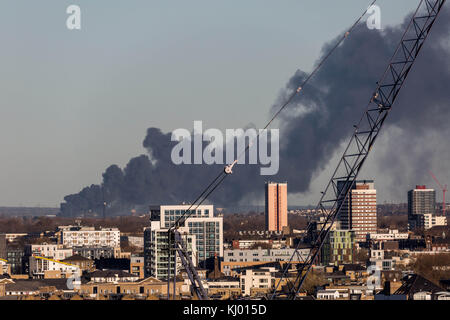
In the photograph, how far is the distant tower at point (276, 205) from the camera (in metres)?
125

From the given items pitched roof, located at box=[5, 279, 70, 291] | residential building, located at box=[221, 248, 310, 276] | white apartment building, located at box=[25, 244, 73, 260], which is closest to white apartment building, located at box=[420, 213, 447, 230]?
residential building, located at box=[221, 248, 310, 276]

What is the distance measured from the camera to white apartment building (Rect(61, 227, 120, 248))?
92.6 metres

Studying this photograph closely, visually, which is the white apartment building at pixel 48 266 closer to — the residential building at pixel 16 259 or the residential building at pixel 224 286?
the residential building at pixel 16 259

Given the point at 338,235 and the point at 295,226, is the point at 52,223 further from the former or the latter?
the point at 338,235

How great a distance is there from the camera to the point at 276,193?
412ft

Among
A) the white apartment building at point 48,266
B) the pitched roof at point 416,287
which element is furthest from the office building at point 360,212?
the pitched roof at point 416,287

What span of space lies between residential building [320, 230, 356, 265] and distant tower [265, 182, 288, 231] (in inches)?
1754

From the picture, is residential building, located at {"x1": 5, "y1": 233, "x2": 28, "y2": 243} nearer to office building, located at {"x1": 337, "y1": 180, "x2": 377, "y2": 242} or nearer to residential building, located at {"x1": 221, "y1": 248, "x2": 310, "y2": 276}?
office building, located at {"x1": 337, "y1": 180, "x2": 377, "y2": 242}

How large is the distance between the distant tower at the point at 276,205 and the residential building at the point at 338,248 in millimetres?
44546

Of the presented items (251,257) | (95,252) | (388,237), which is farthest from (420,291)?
(388,237)

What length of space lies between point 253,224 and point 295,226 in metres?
7.41
